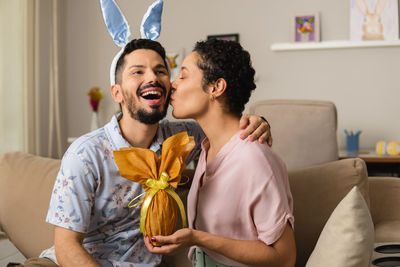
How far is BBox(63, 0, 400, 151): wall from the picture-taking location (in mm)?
3834

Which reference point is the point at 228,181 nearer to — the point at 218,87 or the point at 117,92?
the point at 218,87

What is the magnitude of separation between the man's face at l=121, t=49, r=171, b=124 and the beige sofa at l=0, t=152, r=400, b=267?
432 mm

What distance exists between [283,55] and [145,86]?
2775 mm

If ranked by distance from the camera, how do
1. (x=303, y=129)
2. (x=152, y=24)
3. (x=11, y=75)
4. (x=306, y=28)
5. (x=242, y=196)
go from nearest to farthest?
(x=242, y=196) → (x=152, y=24) → (x=303, y=129) → (x=11, y=75) → (x=306, y=28)

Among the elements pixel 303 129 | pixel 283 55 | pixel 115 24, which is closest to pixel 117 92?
pixel 115 24

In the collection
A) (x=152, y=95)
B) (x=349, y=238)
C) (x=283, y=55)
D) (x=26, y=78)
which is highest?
(x=283, y=55)

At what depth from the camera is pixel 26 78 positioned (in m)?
3.76

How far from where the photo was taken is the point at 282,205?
45.9 inches

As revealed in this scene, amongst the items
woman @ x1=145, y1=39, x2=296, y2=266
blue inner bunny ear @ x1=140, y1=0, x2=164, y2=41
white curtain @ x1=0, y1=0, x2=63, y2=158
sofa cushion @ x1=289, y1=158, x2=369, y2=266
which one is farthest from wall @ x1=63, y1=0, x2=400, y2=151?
woman @ x1=145, y1=39, x2=296, y2=266

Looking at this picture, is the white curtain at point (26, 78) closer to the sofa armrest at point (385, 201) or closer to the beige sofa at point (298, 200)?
the beige sofa at point (298, 200)

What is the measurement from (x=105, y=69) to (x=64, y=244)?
3375 millimetres

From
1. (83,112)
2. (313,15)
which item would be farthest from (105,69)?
(313,15)

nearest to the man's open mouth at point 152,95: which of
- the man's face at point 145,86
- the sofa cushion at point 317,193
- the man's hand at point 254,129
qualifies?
the man's face at point 145,86

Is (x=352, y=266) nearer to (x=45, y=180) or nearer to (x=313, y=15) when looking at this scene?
(x=45, y=180)
